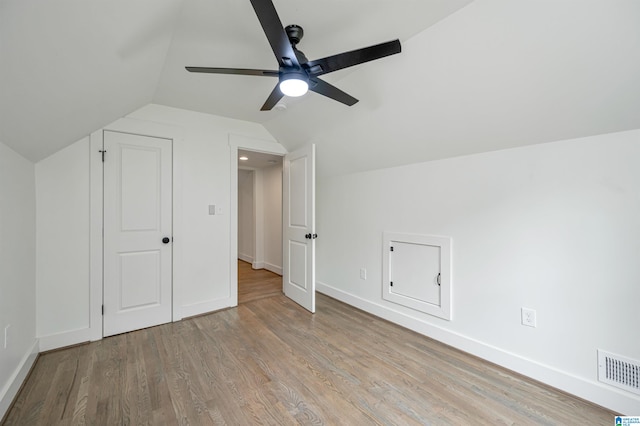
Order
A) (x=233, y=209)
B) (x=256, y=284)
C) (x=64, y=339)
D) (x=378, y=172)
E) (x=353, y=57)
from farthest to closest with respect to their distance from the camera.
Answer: (x=256, y=284), (x=233, y=209), (x=378, y=172), (x=64, y=339), (x=353, y=57)

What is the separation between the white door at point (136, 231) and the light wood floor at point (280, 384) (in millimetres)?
222

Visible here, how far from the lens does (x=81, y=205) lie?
240cm

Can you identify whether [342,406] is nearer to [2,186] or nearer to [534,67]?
[534,67]

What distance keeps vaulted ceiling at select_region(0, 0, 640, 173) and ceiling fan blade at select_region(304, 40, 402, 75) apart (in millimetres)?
345

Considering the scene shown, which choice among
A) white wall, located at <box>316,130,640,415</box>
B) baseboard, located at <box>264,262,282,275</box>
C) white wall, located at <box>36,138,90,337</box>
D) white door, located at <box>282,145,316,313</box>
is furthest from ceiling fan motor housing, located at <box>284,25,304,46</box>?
baseboard, located at <box>264,262,282,275</box>

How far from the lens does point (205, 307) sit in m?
3.04

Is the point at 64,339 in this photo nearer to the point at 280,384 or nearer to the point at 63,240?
the point at 63,240

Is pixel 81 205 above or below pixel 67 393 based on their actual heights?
above

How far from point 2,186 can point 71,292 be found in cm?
116

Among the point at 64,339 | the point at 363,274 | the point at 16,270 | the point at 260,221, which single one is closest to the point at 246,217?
the point at 260,221

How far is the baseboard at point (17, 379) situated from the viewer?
5.16 ft

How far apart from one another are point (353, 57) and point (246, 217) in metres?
5.09

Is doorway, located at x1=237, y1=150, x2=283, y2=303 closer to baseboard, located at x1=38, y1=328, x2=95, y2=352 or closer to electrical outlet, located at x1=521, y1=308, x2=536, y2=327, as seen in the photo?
baseboard, located at x1=38, y1=328, x2=95, y2=352

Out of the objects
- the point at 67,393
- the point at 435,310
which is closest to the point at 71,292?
the point at 67,393
